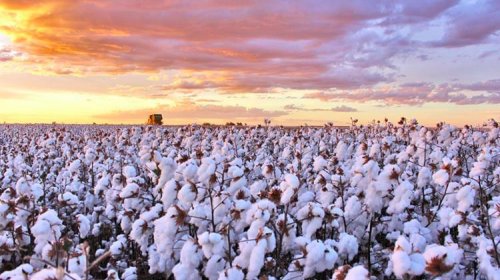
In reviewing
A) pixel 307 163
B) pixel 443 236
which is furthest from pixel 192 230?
pixel 307 163

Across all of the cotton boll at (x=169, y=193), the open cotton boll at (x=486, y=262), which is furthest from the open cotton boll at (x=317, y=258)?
the cotton boll at (x=169, y=193)

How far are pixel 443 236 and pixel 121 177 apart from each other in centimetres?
499

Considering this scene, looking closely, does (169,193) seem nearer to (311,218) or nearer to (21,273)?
(311,218)

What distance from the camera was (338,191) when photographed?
291 inches

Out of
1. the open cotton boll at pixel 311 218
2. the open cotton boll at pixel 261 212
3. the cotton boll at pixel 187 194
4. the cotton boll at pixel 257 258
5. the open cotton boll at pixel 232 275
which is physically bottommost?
the open cotton boll at pixel 232 275

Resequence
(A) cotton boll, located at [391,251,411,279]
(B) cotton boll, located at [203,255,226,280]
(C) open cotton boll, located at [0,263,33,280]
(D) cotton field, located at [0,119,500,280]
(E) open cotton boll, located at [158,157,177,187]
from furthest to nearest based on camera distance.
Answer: (E) open cotton boll, located at [158,157,177,187]
(B) cotton boll, located at [203,255,226,280]
(D) cotton field, located at [0,119,500,280]
(C) open cotton boll, located at [0,263,33,280]
(A) cotton boll, located at [391,251,411,279]

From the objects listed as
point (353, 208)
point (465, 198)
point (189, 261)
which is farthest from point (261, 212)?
point (465, 198)

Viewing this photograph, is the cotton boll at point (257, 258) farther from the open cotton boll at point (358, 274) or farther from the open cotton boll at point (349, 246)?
the open cotton boll at point (349, 246)

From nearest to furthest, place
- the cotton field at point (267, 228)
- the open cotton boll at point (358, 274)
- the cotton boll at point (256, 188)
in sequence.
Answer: the open cotton boll at point (358, 274)
the cotton field at point (267, 228)
the cotton boll at point (256, 188)

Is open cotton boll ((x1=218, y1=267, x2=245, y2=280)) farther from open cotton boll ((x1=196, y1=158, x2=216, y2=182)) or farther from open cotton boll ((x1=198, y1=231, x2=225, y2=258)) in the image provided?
open cotton boll ((x1=196, y1=158, x2=216, y2=182))

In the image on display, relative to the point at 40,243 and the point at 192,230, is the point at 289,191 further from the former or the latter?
the point at 40,243

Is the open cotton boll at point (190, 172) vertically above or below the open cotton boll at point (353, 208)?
above

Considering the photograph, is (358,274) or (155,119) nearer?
(358,274)

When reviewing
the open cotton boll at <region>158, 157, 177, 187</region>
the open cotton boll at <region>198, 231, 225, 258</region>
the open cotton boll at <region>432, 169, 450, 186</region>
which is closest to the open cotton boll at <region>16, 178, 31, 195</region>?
the open cotton boll at <region>158, 157, 177, 187</region>
